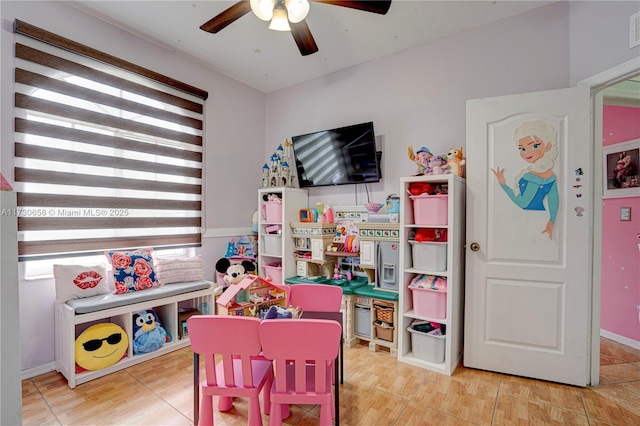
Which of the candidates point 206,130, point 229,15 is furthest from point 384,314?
point 206,130

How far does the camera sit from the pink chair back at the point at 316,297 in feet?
7.12

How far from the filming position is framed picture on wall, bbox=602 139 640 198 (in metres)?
2.87

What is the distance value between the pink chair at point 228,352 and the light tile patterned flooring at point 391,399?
1.32 feet

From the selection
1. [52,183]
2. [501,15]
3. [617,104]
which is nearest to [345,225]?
[501,15]

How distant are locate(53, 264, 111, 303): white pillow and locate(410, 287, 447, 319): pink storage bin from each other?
8.48 feet

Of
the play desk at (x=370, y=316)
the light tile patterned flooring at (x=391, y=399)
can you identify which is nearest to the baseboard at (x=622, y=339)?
the light tile patterned flooring at (x=391, y=399)

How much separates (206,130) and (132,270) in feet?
5.63

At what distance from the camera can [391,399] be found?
6.69 ft

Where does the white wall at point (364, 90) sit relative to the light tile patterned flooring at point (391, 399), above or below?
above

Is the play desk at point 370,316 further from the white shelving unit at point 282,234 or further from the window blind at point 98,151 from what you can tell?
the window blind at point 98,151

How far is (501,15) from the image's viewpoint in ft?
8.71

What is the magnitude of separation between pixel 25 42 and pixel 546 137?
3.98 m

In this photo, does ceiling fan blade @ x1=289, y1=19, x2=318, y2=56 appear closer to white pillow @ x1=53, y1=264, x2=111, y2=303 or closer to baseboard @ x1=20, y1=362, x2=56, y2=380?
white pillow @ x1=53, y1=264, x2=111, y2=303

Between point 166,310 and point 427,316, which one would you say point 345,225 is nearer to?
point 427,316
